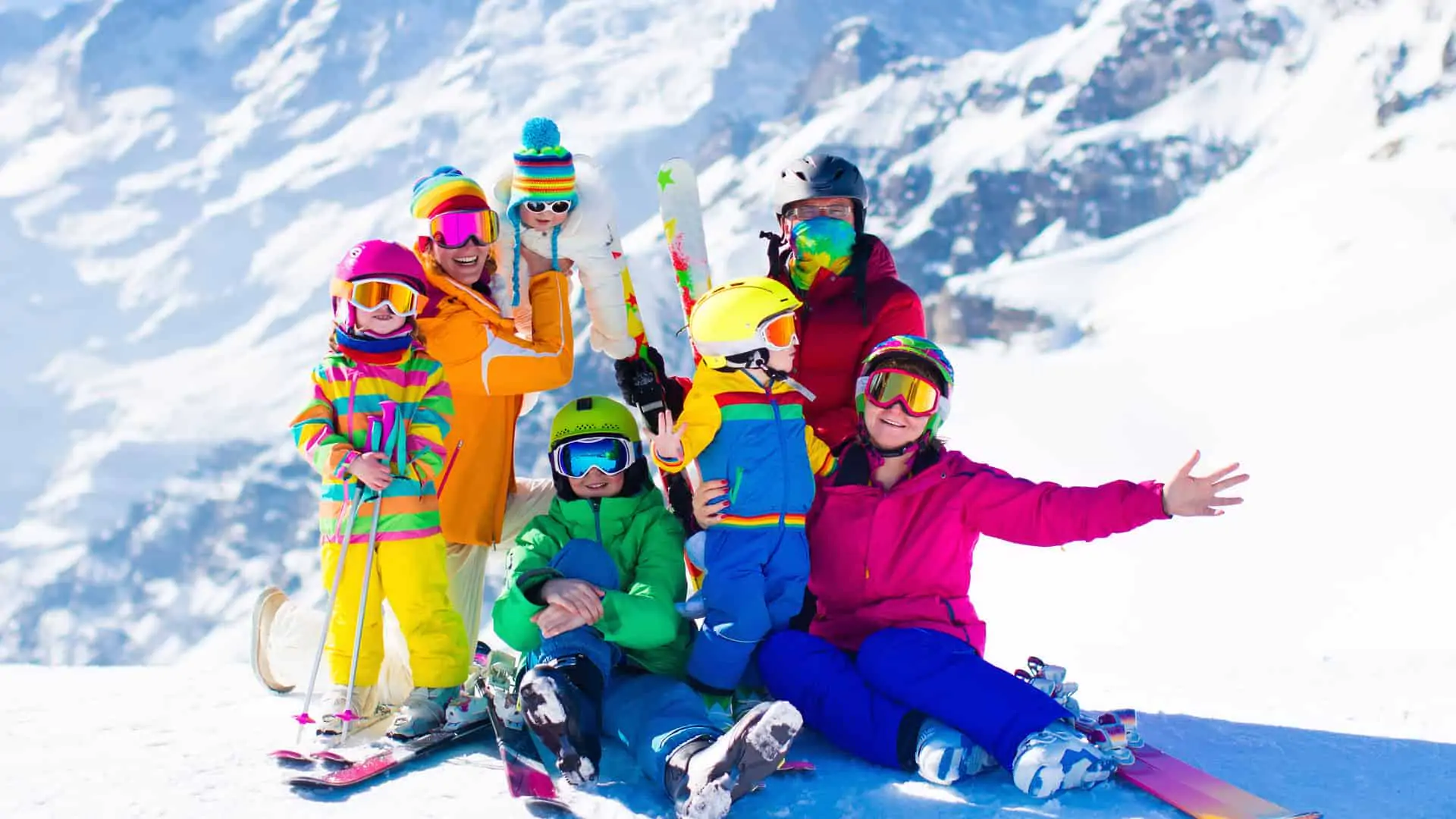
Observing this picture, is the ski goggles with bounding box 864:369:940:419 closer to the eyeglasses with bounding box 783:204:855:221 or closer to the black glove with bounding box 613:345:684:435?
the eyeglasses with bounding box 783:204:855:221

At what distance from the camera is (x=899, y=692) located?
380cm

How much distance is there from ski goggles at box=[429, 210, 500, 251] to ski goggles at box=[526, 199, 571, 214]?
0.84 ft

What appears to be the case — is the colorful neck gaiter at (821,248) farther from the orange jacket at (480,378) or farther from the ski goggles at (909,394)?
the orange jacket at (480,378)

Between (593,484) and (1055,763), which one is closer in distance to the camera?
(1055,763)

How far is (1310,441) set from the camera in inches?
861

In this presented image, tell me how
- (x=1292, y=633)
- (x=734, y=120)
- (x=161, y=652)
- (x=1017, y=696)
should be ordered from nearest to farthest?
1. (x=1017, y=696)
2. (x=1292, y=633)
3. (x=161, y=652)
4. (x=734, y=120)

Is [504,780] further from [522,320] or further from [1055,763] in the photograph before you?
[522,320]

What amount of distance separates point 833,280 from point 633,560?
1.41 meters

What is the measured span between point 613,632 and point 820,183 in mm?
1972

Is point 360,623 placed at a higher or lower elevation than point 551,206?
lower

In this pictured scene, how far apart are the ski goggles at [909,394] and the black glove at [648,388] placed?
105 centimetres

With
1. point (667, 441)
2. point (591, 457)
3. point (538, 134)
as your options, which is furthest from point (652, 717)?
point (538, 134)

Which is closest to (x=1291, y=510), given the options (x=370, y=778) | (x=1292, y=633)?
(x=1292, y=633)

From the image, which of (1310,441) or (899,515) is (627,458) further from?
(1310,441)
